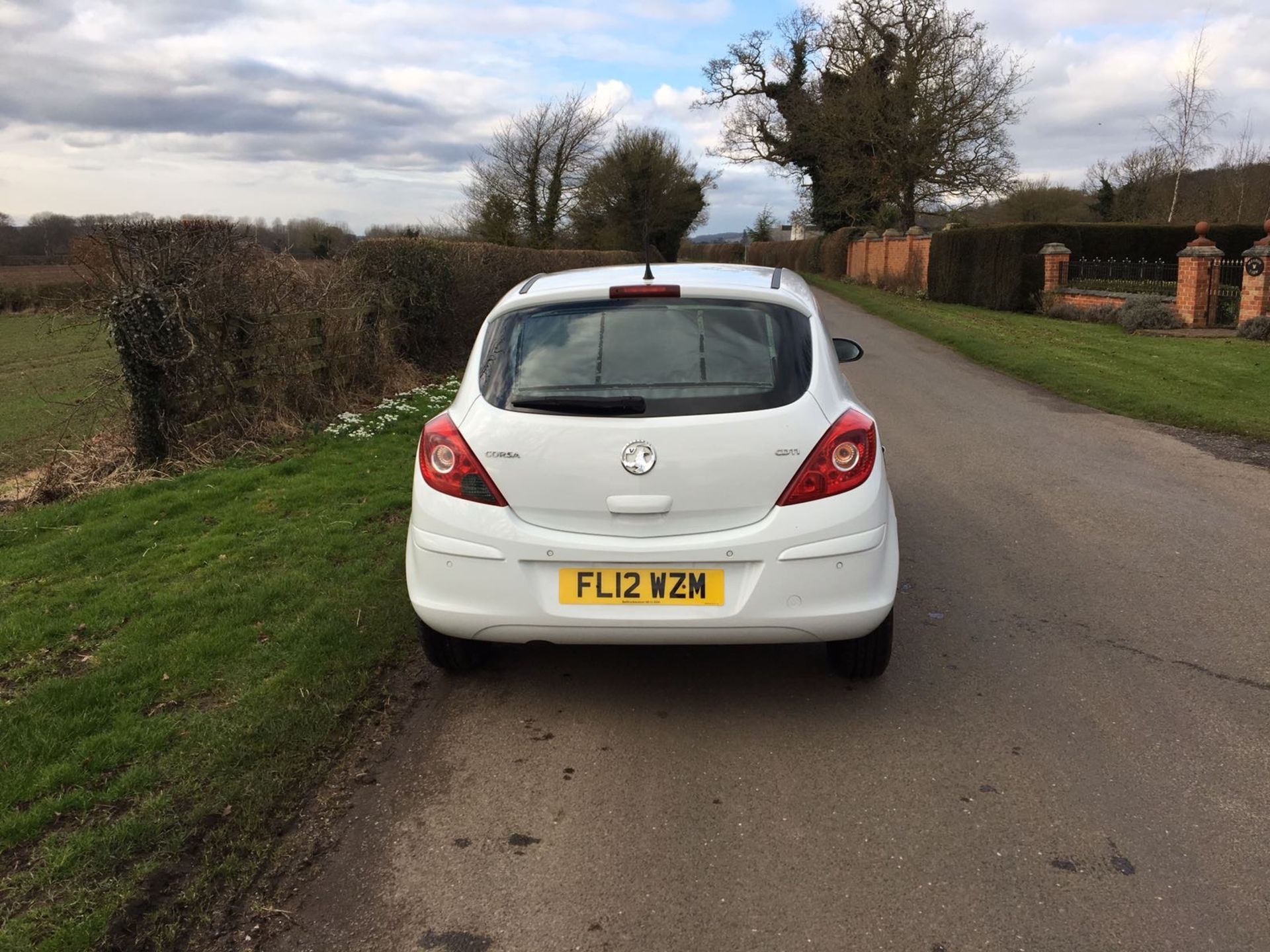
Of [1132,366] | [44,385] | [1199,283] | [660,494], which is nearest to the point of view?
[660,494]

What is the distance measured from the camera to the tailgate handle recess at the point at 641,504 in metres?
3.51

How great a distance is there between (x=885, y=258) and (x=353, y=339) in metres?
31.1

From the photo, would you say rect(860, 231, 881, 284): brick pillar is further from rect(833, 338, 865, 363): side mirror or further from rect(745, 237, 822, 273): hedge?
rect(833, 338, 865, 363): side mirror

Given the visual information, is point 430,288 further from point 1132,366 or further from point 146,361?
point 1132,366


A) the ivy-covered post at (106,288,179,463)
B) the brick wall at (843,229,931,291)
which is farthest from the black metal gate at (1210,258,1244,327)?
the ivy-covered post at (106,288,179,463)

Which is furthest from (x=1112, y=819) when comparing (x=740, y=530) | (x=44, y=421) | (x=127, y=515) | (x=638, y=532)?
(x=44, y=421)

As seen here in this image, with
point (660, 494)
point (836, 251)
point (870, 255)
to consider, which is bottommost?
point (660, 494)

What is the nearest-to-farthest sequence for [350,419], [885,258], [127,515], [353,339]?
1. [127,515]
2. [350,419]
3. [353,339]
4. [885,258]

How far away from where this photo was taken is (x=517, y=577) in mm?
3594

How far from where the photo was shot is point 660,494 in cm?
350

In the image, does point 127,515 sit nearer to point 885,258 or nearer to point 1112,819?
point 1112,819

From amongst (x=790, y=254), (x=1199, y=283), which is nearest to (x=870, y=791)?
(x=1199, y=283)

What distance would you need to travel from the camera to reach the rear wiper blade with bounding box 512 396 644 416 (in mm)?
3582

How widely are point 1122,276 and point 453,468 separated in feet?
76.7
